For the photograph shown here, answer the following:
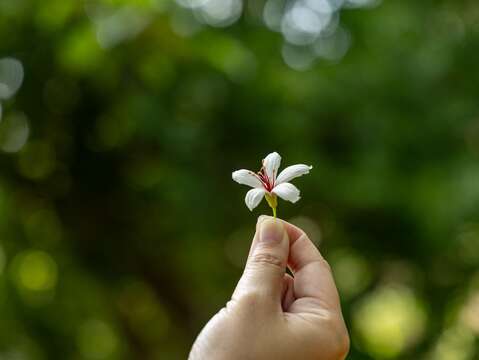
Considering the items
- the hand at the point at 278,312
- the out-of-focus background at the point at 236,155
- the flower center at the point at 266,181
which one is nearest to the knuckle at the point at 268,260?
the hand at the point at 278,312

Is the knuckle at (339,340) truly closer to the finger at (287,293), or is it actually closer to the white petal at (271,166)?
the finger at (287,293)

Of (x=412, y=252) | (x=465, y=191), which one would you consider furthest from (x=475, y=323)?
(x=465, y=191)

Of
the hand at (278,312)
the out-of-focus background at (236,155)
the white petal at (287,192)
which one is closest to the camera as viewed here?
the hand at (278,312)

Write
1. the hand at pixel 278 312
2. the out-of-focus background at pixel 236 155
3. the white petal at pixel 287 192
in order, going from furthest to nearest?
1. the out-of-focus background at pixel 236 155
2. the white petal at pixel 287 192
3. the hand at pixel 278 312

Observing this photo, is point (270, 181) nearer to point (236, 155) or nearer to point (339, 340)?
point (339, 340)

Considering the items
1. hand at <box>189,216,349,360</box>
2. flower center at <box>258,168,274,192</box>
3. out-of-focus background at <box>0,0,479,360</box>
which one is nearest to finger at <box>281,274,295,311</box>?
hand at <box>189,216,349,360</box>

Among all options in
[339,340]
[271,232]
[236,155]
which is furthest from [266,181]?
[236,155]

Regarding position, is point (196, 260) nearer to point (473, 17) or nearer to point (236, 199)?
point (236, 199)
